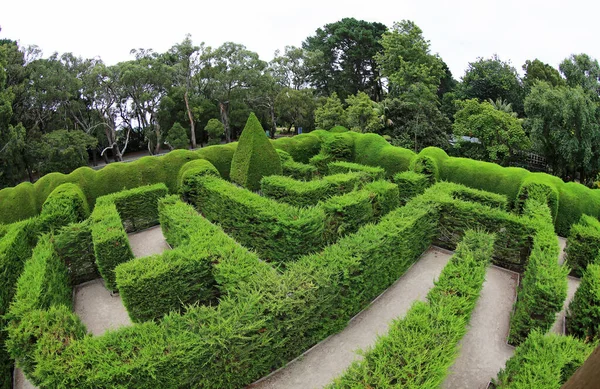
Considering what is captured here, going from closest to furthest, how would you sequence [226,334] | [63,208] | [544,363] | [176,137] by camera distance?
[544,363] → [226,334] → [63,208] → [176,137]

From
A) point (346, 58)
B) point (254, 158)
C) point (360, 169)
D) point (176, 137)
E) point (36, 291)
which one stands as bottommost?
point (36, 291)

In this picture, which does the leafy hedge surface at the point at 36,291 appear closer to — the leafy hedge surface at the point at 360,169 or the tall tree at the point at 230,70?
the leafy hedge surface at the point at 360,169

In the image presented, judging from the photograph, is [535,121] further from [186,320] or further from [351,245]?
[186,320]

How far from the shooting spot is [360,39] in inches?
1631

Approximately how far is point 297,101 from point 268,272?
31.4 meters

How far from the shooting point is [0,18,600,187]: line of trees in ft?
78.9

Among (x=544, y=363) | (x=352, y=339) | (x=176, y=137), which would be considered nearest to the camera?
(x=544, y=363)

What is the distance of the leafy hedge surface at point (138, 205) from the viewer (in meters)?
15.1

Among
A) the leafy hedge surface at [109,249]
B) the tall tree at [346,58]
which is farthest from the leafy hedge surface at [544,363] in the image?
the tall tree at [346,58]

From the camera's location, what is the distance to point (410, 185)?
16922 mm

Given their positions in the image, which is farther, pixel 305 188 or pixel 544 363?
pixel 305 188

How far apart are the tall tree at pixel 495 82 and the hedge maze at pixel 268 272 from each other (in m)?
20.4

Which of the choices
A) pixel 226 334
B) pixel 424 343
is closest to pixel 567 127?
pixel 424 343

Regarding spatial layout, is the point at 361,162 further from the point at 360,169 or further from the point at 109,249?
the point at 109,249
